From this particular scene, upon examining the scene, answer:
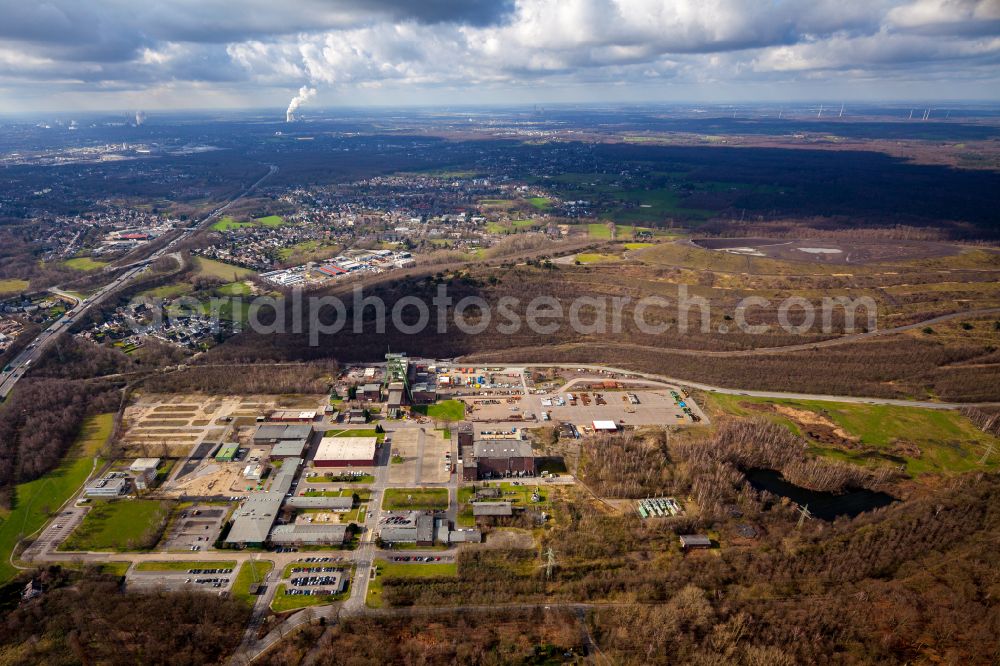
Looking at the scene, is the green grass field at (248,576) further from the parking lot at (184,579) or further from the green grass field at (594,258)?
the green grass field at (594,258)

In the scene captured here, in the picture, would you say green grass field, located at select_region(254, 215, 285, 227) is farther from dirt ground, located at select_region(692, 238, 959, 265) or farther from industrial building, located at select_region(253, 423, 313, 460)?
dirt ground, located at select_region(692, 238, 959, 265)

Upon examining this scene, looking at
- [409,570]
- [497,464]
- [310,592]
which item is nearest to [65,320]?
[310,592]

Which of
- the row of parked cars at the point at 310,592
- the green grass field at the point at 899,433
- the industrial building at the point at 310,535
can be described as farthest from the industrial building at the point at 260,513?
the green grass field at the point at 899,433

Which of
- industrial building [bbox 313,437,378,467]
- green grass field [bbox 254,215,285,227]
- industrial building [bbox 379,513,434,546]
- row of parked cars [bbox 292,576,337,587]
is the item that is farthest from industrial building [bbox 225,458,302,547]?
green grass field [bbox 254,215,285,227]

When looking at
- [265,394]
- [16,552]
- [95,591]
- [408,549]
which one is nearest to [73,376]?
[265,394]

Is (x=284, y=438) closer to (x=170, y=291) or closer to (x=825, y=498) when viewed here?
(x=825, y=498)

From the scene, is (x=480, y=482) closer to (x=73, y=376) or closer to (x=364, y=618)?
(x=364, y=618)

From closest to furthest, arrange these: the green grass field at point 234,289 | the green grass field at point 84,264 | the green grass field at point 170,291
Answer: the green grass field at point 234,289, the green grass field at point 170,291, the green grass field at point 84,264
